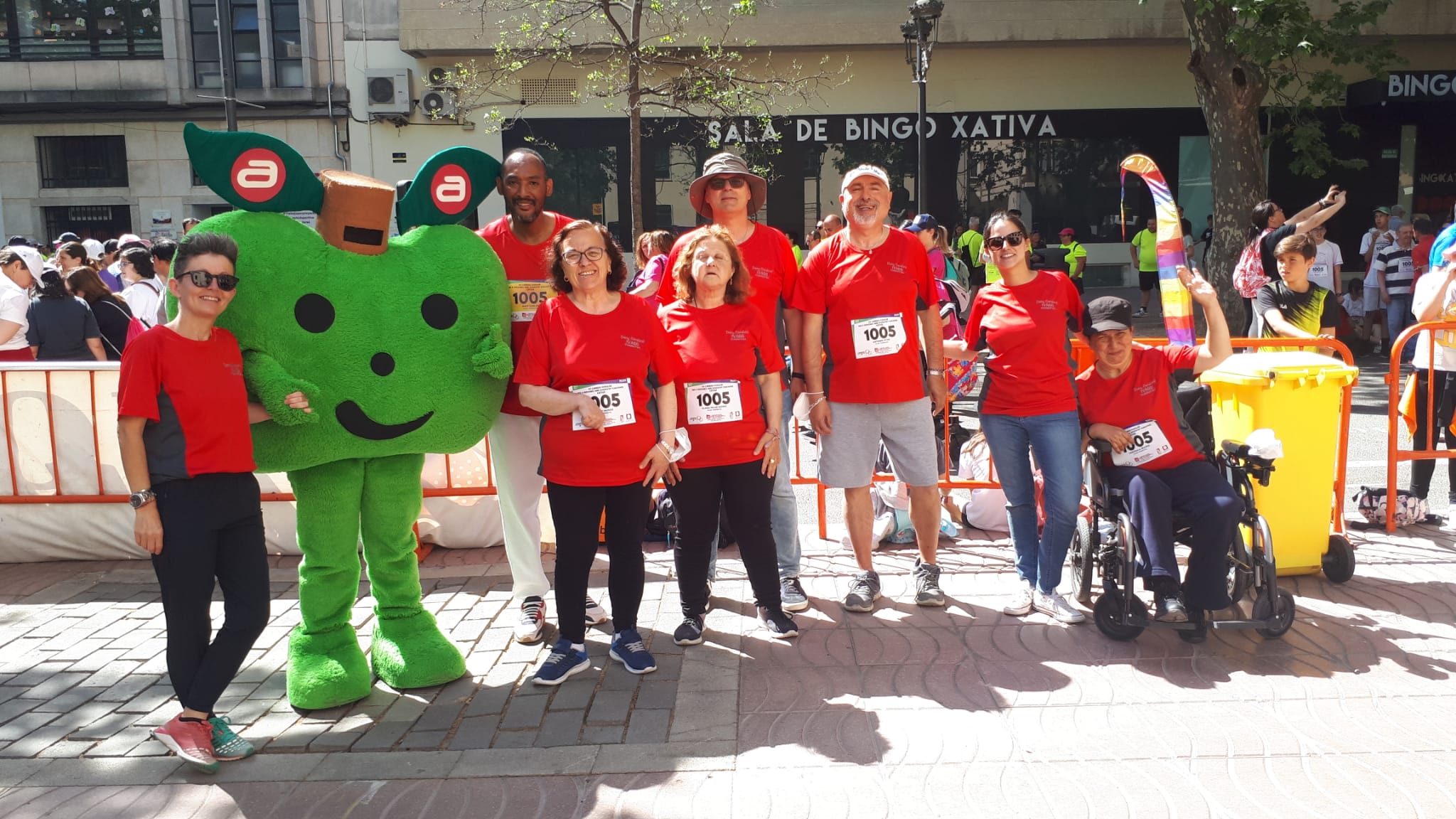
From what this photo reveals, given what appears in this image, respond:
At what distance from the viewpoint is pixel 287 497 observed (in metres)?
6.37

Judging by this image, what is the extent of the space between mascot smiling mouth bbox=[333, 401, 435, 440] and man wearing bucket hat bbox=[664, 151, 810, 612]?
1.26 m

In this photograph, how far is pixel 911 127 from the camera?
21.1 metres

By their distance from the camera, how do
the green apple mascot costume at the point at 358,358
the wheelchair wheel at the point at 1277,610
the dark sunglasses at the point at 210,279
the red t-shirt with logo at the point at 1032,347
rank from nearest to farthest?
the dark sunglasses at the point at 210,279 < the green apple mascot costume at the point at 358,358 < the wheelchair wheel at the point at 1277,610 < the red t-shirt with logo at the point at 1032,347

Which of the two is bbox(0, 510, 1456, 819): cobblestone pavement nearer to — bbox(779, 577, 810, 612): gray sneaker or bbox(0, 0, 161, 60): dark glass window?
bbox(779, 577, 810, 612): gray sneaker

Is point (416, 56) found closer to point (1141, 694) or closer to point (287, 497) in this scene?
point (287, 497)

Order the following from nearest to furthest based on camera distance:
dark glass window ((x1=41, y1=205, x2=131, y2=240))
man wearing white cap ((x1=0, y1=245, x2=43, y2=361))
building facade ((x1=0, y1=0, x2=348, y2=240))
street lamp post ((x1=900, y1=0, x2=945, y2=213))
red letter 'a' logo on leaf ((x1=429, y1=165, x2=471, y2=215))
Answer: red letter 'a' logo on leaf ((x1=429, y1=165, x2=471, y2=215)) → man wearing white cap ((x1=0, y1=245, x2=43, y2=361)) → street lamp post ((x1=900, y1=0, x2=945, y2=213)) → building facade ((x1=0, y1=0, x2=348, y2=240)) → dark glass window ((x1=41, y1=205, x2=131, y2=240))

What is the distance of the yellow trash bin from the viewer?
17.8ft

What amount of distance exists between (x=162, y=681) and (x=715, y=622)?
2356 millimetres

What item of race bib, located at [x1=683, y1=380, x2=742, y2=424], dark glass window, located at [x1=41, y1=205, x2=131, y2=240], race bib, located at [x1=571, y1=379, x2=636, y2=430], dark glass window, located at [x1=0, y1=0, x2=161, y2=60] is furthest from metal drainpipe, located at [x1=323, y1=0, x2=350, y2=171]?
race bib, located at [x1=571, y1=379, x2=636, y2=430]

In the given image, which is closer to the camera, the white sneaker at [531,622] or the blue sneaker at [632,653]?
the blue sneaker at [632,653]

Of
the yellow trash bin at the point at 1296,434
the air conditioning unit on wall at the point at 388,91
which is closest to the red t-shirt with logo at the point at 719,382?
the yellow trash bin at the point at 1296,434

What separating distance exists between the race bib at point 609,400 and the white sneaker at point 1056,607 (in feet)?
6.93

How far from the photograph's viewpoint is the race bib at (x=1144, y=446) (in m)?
4.86

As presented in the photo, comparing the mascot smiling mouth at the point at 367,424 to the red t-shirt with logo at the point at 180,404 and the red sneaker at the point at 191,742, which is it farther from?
the red sneaker at the point at 191,742
